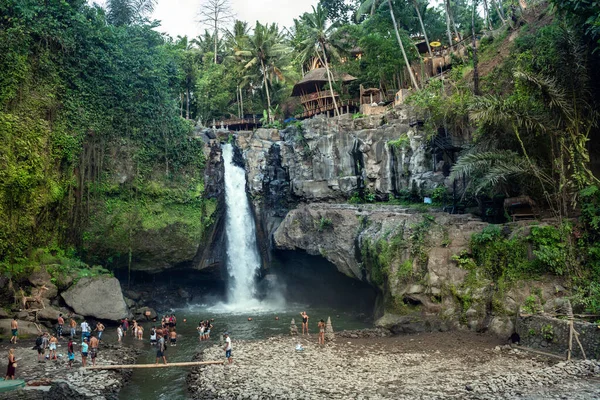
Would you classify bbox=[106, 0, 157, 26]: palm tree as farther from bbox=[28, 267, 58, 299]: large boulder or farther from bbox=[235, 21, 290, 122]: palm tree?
bbox=[28, 267, 58, 299]: large boulder

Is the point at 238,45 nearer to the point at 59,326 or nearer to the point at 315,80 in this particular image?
the point at 315,80

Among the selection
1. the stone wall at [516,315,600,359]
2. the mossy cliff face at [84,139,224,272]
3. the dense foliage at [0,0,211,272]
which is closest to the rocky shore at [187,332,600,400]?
the stone wall at [516,315,600,359]

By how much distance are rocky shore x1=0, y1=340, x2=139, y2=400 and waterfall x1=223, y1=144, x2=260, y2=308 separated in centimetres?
1305

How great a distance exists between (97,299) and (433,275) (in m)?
18.5

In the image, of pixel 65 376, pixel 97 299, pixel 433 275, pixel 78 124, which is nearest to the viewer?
pixel 65 376

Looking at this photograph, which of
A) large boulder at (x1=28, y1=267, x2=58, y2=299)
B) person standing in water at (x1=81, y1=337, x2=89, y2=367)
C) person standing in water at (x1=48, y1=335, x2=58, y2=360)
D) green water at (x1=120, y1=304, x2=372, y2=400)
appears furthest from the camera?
large boulder at (x1=28, y1=267, x2=58, y2=299)

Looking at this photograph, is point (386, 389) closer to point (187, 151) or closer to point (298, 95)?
point (187, 151)

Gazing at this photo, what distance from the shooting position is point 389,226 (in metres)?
25.1

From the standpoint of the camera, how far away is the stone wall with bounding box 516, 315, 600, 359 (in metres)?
15.9

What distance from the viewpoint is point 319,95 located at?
46562mm

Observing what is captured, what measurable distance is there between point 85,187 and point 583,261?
29017 millimetres

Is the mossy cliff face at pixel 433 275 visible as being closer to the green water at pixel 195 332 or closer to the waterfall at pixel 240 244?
the green water at pixel 195 332

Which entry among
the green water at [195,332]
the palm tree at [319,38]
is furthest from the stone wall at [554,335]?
the palm tree at [319,38]

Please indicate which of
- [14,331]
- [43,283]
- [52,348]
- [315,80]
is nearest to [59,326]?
[14,331]
